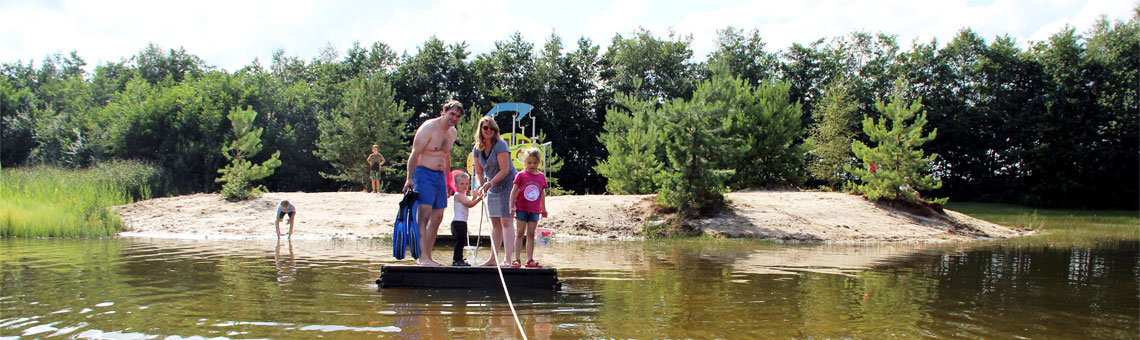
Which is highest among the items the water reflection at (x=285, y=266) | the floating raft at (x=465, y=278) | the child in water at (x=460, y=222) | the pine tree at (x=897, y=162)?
the pine tree at (x=897, y=162)

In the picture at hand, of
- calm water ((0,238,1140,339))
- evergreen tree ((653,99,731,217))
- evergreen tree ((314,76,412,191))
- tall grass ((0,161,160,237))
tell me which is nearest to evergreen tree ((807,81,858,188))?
evergreen tree ((653,99,731,217))

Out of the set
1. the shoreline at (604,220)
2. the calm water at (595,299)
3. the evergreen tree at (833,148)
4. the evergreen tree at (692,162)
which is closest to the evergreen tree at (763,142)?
the shoreline at (604,220)

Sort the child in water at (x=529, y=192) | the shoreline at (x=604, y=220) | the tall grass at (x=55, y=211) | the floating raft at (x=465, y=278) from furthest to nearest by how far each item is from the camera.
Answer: the shoreline at (x=604, y=220) < the tall grass at (x=55, y=211) < the child in water at (x=529, y=192) < the floating raft at (x=465, y=278)

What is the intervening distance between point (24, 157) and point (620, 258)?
193 ft

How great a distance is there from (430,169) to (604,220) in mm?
10717

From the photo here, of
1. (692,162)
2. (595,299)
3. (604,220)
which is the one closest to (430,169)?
(595,299)

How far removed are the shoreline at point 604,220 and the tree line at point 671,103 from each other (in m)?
3.80

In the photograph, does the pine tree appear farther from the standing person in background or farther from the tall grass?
the tall grass

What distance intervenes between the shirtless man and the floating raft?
284 millimetres

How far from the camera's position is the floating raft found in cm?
699

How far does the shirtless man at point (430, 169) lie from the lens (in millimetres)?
7305

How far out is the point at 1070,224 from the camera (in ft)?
75.4

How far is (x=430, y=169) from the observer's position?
7367 mm

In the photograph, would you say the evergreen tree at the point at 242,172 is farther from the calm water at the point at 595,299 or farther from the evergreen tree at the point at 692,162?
the evergreen tree at the point at 692,162
